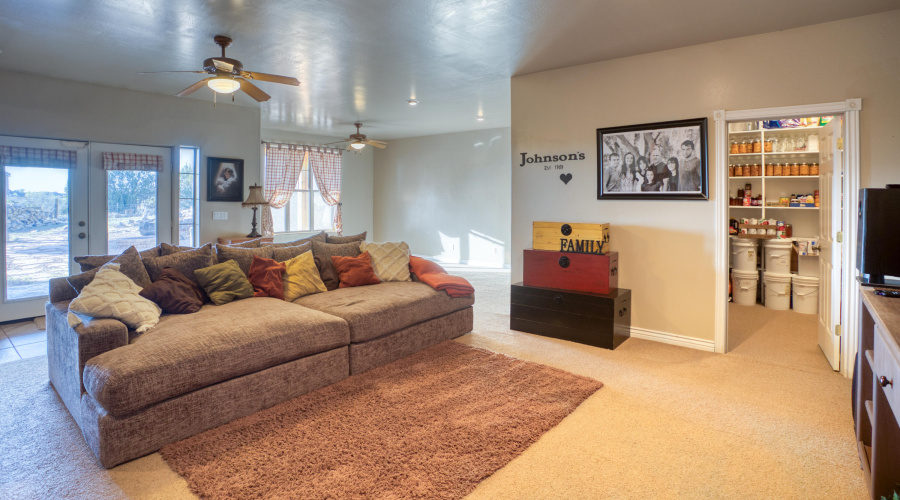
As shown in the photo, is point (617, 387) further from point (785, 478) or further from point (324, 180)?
point (324, 180)

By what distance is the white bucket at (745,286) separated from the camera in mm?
5637

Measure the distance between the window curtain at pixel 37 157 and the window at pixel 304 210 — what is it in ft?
12.4

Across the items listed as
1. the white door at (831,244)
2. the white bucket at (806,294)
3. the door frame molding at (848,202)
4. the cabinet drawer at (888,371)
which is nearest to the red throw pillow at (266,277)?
the cabinet drawer at (888,371)

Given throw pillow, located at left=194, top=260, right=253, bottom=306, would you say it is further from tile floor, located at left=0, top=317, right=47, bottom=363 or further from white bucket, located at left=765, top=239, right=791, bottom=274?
white bucket, located at left=765, top=239, right=791, bottom=274

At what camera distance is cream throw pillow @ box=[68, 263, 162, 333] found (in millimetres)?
2561

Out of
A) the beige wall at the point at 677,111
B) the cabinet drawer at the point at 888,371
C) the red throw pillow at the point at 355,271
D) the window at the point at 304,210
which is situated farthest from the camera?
the window at the point at 304,210

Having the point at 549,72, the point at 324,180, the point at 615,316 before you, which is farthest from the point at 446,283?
the point at 324,180

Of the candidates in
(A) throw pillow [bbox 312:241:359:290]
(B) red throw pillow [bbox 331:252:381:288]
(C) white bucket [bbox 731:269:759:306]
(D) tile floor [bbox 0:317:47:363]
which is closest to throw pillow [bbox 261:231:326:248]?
(A) throw pillow [bbox 312:241:359:290]

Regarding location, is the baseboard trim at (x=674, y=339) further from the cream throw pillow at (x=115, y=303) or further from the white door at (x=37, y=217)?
the white door at (x=37, y=217)

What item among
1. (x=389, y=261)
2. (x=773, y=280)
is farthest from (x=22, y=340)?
(x=773, y=280)

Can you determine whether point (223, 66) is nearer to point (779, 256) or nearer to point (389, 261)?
point (389, 261)

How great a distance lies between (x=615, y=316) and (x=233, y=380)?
2853 millimetres

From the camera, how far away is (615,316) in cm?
395

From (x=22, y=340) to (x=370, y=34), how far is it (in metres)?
4.01
